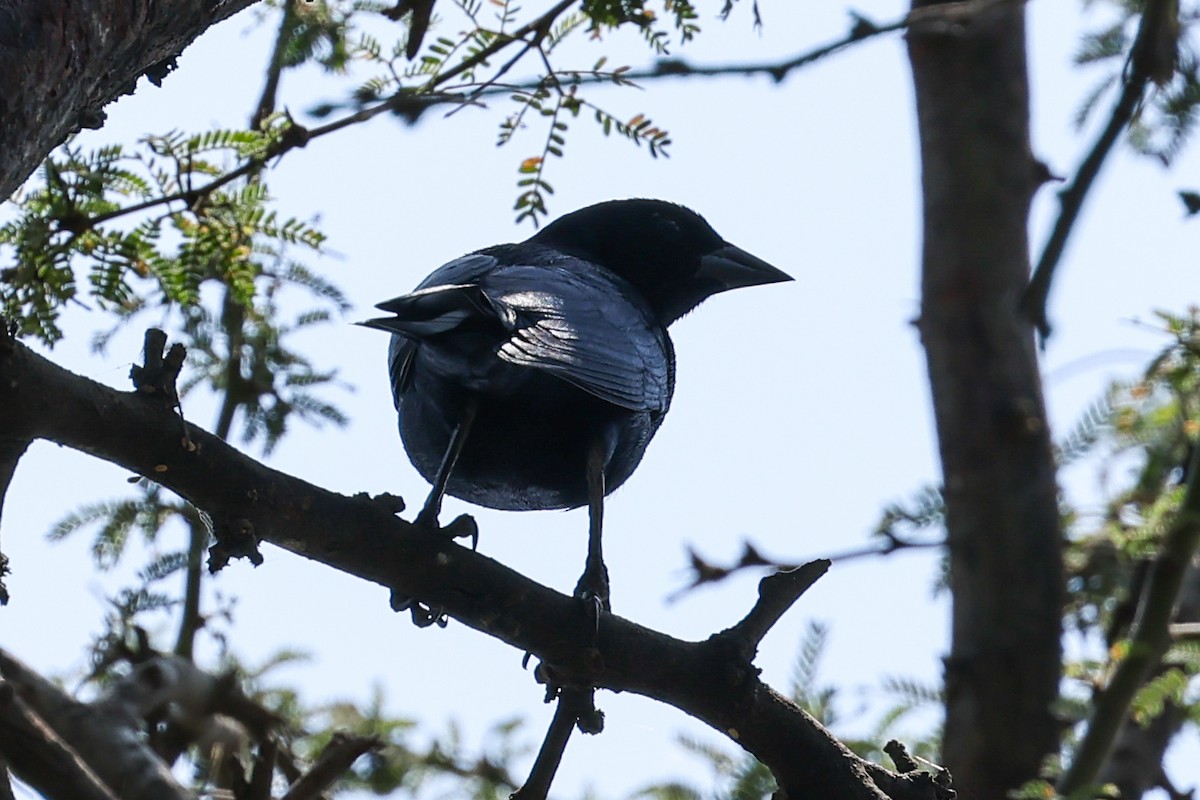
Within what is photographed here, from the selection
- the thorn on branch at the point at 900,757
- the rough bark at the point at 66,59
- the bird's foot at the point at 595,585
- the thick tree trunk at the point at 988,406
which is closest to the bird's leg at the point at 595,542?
the bird's foot at the point at 595,585

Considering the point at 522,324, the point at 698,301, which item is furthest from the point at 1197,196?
the point at 698,301

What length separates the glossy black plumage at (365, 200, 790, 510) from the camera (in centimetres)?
378

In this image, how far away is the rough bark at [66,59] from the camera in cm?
237

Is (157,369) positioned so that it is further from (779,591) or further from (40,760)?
(779,591)

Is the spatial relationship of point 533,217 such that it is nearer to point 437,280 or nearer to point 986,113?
point 437,280

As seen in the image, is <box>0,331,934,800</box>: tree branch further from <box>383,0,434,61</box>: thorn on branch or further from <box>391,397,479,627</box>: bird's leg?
<box>383,0,434,61</box>: thorn on branch

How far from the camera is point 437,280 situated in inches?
186

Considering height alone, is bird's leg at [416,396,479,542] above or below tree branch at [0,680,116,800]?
above

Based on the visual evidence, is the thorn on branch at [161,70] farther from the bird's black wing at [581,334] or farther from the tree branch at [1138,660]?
the tree branch at [1138,660]

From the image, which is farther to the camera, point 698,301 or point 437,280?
point 698,301

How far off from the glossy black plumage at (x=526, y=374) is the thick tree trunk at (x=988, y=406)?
1881mm

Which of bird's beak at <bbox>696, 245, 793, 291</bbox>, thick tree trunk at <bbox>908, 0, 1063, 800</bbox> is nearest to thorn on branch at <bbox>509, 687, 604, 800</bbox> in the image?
bird's beak at <bbox>696, 245, 793, 291</bbox>

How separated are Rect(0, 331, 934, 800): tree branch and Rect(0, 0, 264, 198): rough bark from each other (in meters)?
0.37

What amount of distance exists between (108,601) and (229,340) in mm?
919
